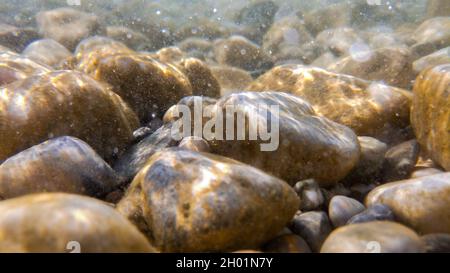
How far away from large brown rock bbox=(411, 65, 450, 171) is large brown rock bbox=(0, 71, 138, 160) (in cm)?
352

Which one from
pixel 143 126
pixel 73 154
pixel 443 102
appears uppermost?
pixel 443 102

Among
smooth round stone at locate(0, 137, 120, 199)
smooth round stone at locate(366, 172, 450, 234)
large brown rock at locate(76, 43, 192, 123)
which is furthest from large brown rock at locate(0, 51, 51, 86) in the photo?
smooth round stone at locate(366, 172, 450, 234)

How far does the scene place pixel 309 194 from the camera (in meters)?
3.28

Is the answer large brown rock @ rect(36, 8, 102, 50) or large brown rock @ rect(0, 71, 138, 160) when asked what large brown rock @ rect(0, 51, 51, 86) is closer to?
large brown rock @ rect(0, 71, 138, 160)

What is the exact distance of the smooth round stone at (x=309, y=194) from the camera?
3.23 m

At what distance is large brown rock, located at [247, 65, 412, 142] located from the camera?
453cm

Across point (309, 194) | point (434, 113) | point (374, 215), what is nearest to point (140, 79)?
point (309, 194)

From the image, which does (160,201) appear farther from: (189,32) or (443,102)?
(189,32)

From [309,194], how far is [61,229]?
7.27 feet

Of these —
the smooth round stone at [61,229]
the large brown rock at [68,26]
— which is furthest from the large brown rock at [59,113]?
the large brown rock at [68,26]

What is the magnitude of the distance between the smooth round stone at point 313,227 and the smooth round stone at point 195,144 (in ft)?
4.05
